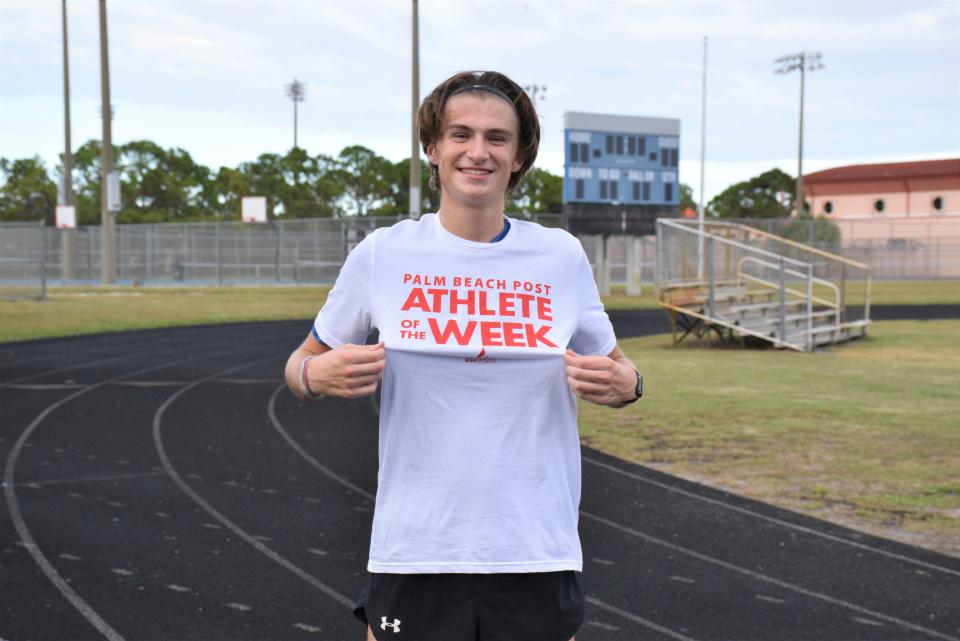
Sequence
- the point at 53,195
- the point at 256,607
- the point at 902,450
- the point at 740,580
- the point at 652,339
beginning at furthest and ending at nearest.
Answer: the point at 53,195
the point at 652,339
the point at 902,450
the point at 740,580
the point at 256,607

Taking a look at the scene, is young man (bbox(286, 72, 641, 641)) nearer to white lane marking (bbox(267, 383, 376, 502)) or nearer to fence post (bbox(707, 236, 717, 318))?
white lane marking (bbox(267, 383, 376, 502))

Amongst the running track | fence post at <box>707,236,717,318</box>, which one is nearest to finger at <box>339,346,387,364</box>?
the running track

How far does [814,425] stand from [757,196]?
82.3m

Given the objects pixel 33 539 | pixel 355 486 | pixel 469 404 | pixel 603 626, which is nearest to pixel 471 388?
pixel 469 404

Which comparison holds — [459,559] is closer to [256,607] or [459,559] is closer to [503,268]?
[503,268]

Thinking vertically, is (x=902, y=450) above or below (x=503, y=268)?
below

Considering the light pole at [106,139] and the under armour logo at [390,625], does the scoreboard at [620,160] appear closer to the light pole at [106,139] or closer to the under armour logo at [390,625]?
the light pole at [106,139]

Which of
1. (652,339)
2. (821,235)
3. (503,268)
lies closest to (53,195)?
(821,235)

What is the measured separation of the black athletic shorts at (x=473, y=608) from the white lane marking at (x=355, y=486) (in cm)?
239

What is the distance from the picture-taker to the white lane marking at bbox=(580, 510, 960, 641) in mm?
4547

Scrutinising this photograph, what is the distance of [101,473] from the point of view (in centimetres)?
751

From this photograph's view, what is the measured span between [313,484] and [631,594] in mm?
2891

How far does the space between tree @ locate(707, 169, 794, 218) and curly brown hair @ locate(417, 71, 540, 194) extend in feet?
281

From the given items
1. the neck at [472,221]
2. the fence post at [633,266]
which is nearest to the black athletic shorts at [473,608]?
the neck at [472,221]
